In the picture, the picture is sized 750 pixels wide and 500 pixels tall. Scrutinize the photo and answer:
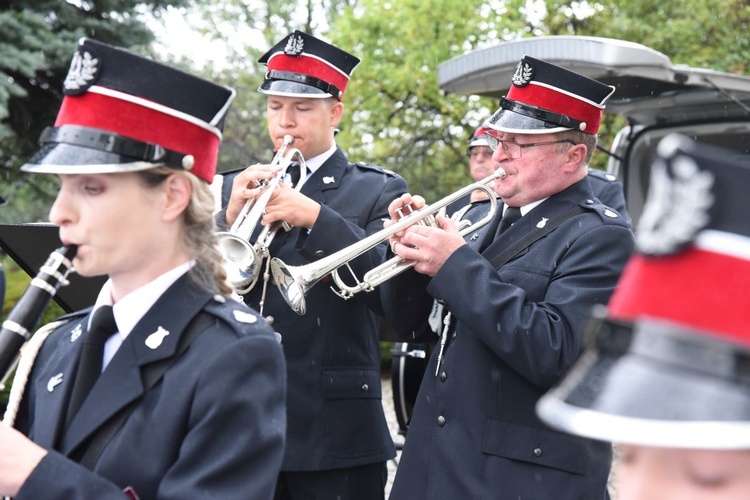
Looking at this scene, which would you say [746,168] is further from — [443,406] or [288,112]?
[288,112]

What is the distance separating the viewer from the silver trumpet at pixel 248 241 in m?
4.03

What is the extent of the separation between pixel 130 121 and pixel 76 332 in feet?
1.75

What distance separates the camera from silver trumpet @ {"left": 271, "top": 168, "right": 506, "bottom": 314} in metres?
3.88

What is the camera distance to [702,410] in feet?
3.85

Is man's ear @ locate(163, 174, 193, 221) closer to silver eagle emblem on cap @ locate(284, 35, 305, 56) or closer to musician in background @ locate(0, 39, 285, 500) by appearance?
musician in background @ locate(0, 39, 285, 500)

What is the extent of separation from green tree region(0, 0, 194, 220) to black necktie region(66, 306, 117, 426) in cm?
701

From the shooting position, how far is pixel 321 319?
4098 millimetres

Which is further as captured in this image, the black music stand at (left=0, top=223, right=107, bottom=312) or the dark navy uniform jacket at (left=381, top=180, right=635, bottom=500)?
the black music stand at (left=0, top=223, right=107, bottom=312)

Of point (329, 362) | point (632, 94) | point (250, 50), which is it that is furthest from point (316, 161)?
point (250, 50)

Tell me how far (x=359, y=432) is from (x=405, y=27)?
35.4 ft

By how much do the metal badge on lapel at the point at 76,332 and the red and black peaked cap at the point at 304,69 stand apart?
6.84 ft

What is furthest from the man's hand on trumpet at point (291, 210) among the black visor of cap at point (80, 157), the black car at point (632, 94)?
the black car at point (632, 94)

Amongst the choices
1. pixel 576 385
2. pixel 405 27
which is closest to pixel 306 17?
pixel 405 27

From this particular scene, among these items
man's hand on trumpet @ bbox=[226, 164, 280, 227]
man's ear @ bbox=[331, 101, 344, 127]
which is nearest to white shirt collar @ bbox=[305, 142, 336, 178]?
man's ear @ bbox=[331, 101, 344, 127]
